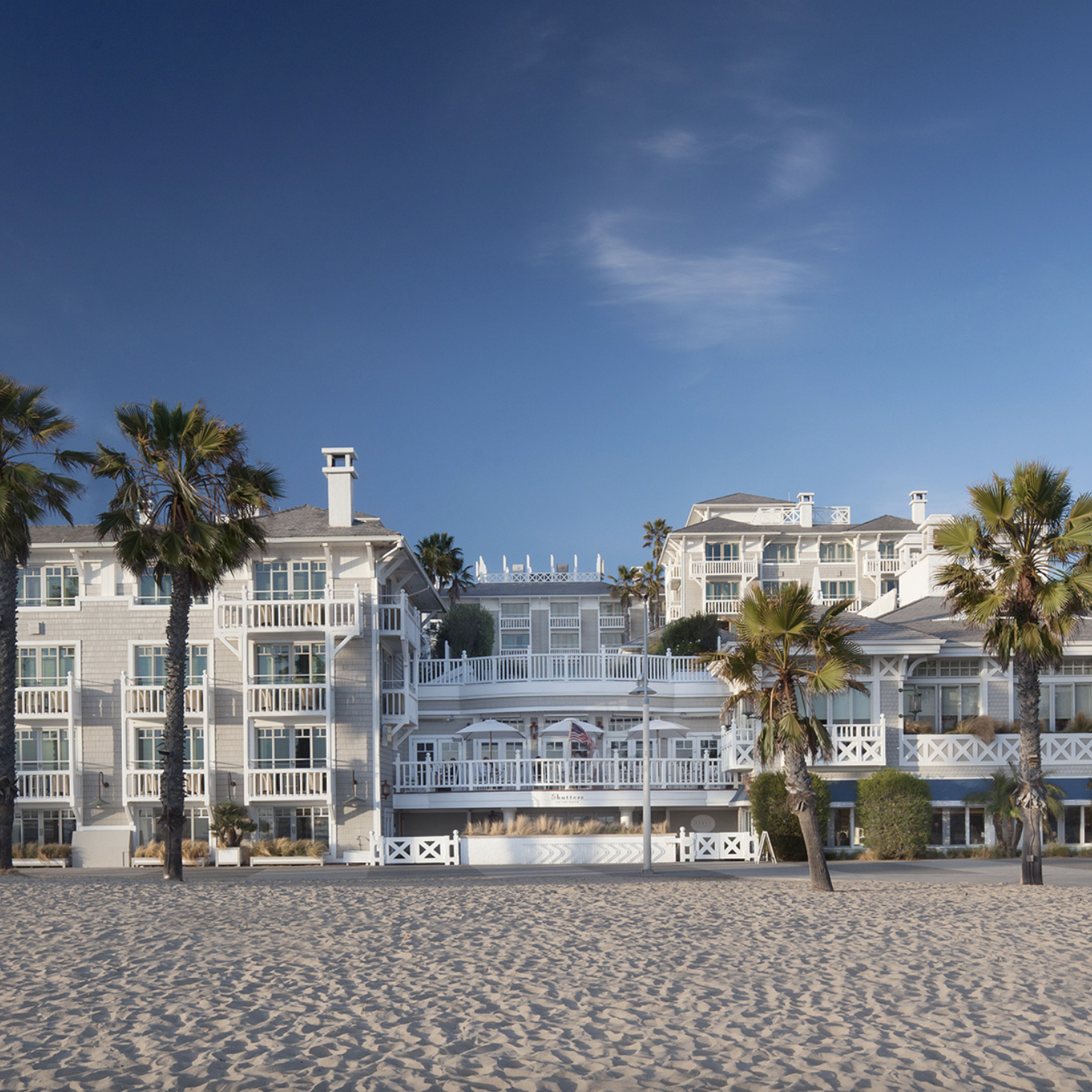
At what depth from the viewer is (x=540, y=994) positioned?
11.8 metres

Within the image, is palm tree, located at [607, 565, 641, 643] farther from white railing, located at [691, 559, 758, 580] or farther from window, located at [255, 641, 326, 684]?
window, located at [255, 641, 326, 684]

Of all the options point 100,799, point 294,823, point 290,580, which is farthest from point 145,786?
point 290,580

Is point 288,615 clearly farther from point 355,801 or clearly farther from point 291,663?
point 355,801

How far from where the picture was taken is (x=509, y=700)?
40.9 meters

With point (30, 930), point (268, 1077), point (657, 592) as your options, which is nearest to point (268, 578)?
point (30, 930)

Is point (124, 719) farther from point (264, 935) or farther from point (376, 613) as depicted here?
point (264, 935)

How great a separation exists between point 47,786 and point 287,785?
700 centimetres

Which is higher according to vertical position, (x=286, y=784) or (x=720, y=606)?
(x=720, y=606)

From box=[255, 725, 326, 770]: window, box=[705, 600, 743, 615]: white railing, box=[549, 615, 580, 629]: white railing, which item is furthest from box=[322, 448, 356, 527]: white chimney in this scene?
box=[549, 615, 580, 629]: white railing

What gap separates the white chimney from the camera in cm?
3709

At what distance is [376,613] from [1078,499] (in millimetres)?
19923

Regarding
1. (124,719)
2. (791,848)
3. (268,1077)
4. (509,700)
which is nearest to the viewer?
(268,1077)

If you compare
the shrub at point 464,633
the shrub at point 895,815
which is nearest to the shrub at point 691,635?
the shrub at point 464,633

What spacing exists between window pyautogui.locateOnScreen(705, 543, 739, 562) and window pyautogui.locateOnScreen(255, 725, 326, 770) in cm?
3625
